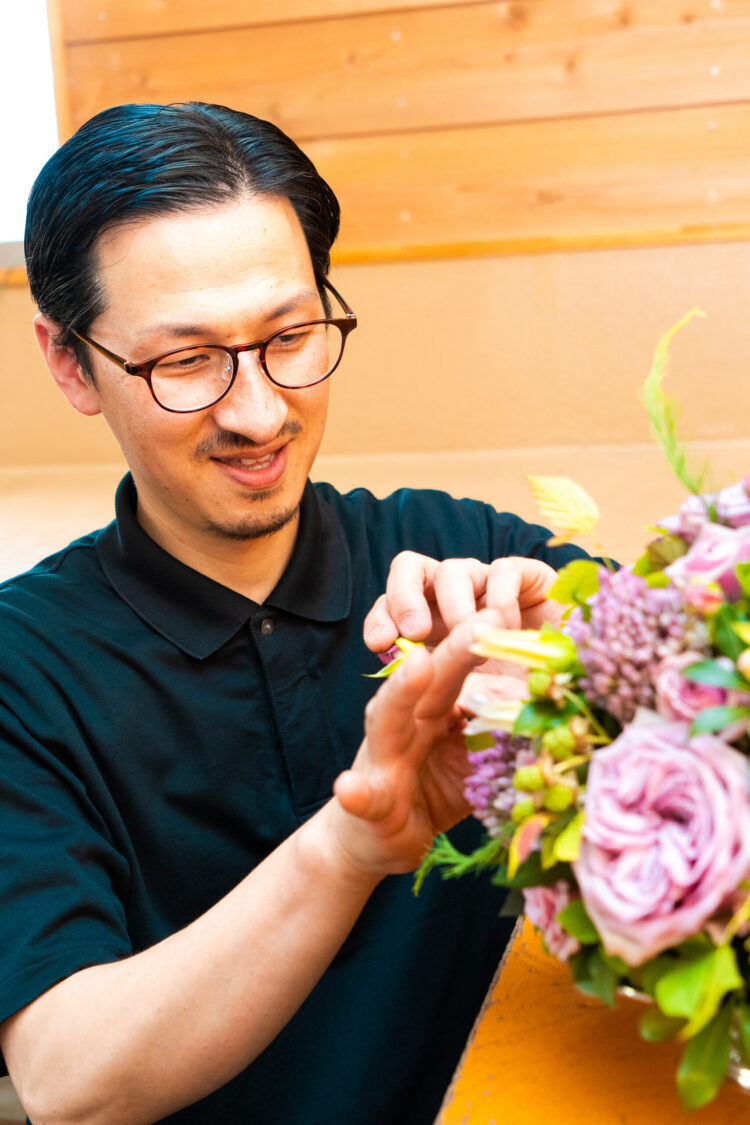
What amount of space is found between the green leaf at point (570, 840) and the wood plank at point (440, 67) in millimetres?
2118

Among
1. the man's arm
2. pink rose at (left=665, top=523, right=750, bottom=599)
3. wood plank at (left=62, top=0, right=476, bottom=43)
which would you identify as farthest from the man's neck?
wood plank at (left=62, top=0, right=476, bottom=43)

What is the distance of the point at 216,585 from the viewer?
3.83 ft

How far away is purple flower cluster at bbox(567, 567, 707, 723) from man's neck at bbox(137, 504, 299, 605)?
0.64 meters

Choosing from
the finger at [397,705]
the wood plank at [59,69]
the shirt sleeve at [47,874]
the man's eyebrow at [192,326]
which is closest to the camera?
the finger at [397,705]

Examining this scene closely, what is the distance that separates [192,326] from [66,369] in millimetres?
239

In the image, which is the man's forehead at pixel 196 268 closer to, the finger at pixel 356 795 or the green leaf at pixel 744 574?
the finger at pixel 356 795

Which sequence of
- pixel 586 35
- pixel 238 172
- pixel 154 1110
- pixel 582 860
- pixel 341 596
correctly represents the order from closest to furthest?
pixel 582 860 → pixel 154 1110 → pixel 238 172 → pixel 341 596 → pixel 586 35

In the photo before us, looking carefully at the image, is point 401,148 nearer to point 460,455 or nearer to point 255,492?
point 460,455

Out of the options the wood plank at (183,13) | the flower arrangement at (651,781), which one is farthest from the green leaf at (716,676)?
the wood plank at (183,13)

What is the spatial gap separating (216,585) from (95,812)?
0.87 feet

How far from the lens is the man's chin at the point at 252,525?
1.11 m

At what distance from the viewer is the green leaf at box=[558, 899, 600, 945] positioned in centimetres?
54

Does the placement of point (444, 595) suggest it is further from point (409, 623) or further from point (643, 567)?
point (643, 567)

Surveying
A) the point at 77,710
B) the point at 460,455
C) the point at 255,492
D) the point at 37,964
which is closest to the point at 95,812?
the point at 77,710
